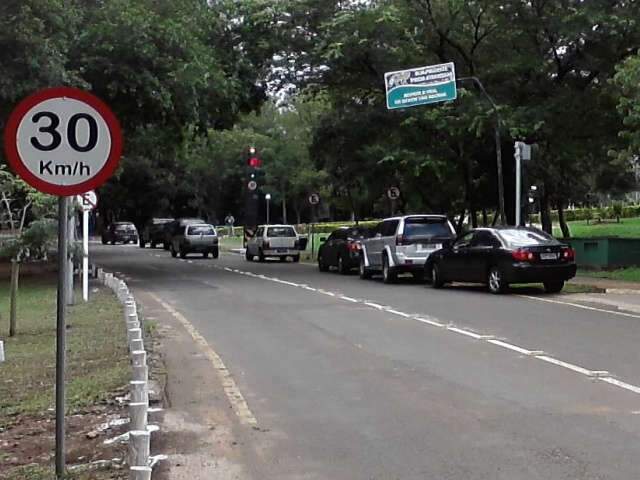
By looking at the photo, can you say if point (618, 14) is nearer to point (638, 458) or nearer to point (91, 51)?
point (91, 51)

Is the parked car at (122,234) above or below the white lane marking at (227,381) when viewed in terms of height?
above

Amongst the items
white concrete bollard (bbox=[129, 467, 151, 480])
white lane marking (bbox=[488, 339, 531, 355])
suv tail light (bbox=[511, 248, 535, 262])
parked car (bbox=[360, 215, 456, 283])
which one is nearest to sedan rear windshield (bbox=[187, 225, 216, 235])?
parked car (bbox=[360, 215, 456, 283])

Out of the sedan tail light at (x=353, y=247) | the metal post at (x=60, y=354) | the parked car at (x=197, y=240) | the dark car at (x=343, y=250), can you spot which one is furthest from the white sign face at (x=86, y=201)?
the parked car at (x=197, y=240)

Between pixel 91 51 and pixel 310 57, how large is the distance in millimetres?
8493

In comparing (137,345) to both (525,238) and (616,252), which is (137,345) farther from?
(616,252)

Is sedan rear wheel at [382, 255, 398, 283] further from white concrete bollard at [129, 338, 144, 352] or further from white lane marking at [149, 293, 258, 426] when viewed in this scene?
white concrete bollard at [129, 338, 144, 352]

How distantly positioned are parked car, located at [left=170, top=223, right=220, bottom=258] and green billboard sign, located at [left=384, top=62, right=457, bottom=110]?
728 inches

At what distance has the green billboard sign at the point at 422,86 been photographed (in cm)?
2372

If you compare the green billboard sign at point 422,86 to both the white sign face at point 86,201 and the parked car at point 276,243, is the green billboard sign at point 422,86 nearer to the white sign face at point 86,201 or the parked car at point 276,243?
the white sign face at point 86,201

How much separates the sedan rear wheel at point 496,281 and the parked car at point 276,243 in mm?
18166

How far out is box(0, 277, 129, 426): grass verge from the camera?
8.94 meters

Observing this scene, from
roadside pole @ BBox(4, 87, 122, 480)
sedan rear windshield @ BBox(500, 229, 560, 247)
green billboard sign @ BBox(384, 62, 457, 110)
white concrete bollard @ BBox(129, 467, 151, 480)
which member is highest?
green billboard sign @ BBox(384, 62, 457, 110)

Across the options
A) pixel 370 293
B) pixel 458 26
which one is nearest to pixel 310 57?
pixel 458 26

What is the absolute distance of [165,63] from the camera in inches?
969
